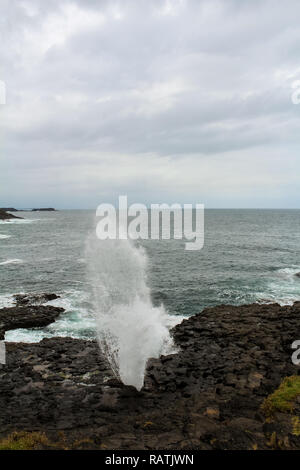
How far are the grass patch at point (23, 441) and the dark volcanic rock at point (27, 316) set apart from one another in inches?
635

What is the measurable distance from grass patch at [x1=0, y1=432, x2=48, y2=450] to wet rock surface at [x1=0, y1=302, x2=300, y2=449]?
24.1 inches

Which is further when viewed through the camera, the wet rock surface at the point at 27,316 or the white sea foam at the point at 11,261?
the white sea foam at the point at 11,261

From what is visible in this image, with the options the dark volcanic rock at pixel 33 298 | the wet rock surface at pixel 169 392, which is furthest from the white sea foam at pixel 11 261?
the wet rock surface at pixel 169 392

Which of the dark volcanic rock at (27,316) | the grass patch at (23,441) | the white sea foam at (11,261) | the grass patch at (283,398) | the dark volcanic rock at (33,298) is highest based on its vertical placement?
the white sea foam at (11,261)

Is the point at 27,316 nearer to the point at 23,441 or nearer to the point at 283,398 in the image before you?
the point at 23,441

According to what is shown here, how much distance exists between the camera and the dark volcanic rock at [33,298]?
32.9m

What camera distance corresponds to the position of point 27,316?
28656mm

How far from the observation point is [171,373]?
680 inches

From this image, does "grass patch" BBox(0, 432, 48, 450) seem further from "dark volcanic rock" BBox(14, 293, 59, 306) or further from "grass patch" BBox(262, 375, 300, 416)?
"dark volcanic rock" BBox(14, 293, 59, 306)

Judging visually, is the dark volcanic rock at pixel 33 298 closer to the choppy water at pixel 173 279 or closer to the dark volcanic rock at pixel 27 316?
the choppy water at pixel 173 279

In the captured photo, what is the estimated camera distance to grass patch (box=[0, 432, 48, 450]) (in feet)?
34.1

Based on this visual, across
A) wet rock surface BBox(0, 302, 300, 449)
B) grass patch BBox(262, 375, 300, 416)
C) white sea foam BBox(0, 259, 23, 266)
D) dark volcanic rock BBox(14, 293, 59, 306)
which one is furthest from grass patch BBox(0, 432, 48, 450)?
white sea foam BBox(0, 259, 23, 266)

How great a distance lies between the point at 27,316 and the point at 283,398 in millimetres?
23455

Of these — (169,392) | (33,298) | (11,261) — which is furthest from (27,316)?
Answer: (11,261)
